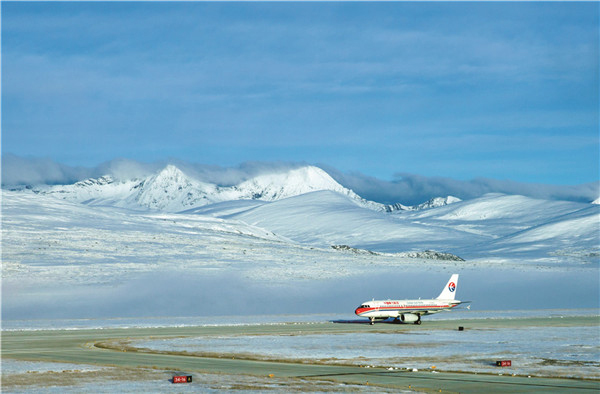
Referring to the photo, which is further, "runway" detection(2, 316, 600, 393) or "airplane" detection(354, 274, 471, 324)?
"airplane" detection(354, 274, 471, 324)

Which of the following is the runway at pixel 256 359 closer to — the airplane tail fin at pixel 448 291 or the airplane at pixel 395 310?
the airplane at pixel 395 310

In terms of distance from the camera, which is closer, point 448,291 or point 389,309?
point 389,309

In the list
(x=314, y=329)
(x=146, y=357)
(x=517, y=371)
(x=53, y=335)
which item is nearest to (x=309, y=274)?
(x=314, y=329)

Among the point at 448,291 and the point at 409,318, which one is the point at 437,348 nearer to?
the point at 409,318

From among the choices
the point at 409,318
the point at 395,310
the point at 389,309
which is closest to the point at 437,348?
the point at 409,318

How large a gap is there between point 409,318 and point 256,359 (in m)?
46.0

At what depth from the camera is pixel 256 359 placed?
192 ft

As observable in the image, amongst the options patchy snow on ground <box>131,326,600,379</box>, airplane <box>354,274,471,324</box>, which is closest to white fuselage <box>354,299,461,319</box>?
airplane <box>354,274,471,324</box>

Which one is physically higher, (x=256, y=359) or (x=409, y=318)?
(x=409, y=318)

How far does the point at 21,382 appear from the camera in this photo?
45125 millimetres

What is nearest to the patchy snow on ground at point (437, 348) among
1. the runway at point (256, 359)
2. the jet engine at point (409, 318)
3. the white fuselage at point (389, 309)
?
the runway at point (256, 359)

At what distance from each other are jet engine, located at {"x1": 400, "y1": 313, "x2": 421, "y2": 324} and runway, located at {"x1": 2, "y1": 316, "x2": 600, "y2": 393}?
3.24 m

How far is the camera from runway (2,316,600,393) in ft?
145

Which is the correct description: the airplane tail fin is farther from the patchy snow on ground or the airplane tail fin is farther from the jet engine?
the patchy snow on ground
